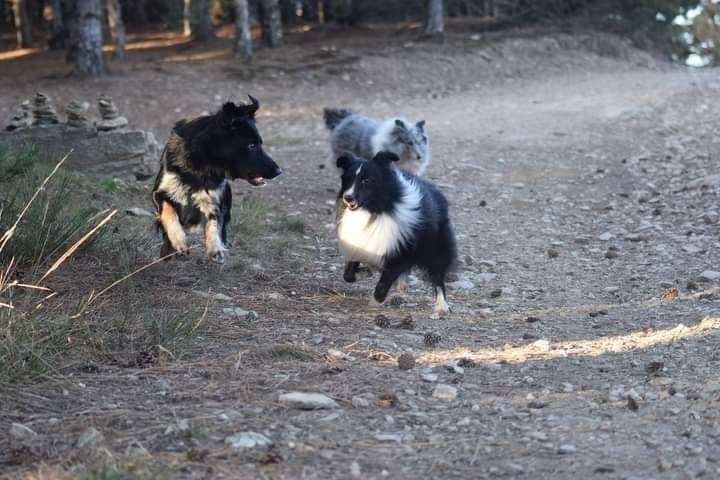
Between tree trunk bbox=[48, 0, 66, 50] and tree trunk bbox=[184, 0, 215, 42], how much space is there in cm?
409

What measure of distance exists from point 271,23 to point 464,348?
21.6m

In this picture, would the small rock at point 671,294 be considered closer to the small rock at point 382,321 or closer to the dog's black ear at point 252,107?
the small rock at point 382,321

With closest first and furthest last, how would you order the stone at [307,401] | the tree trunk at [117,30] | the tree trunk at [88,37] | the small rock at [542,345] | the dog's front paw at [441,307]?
the stone at [307,401] → the small rock at [542,345] → the dog's front paw at [441,307] → the tree trunk at [88,37] → the tree trunk at [117,30]

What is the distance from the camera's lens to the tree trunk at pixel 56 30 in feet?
90.4

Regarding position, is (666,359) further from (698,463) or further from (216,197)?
(216,197)

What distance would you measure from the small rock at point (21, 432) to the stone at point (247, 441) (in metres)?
0.99

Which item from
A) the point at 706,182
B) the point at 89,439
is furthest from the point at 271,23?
the point at 89,439

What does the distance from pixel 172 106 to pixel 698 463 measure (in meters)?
17.5

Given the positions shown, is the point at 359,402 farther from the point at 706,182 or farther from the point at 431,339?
the point at 706,182

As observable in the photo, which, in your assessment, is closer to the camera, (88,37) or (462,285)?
(462,285)

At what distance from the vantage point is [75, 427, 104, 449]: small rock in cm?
441

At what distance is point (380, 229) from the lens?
751 cm

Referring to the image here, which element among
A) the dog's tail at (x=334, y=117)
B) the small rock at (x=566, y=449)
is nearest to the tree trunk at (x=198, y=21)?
the dog's tail at (x=334, y=117)

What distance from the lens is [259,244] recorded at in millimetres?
9281
